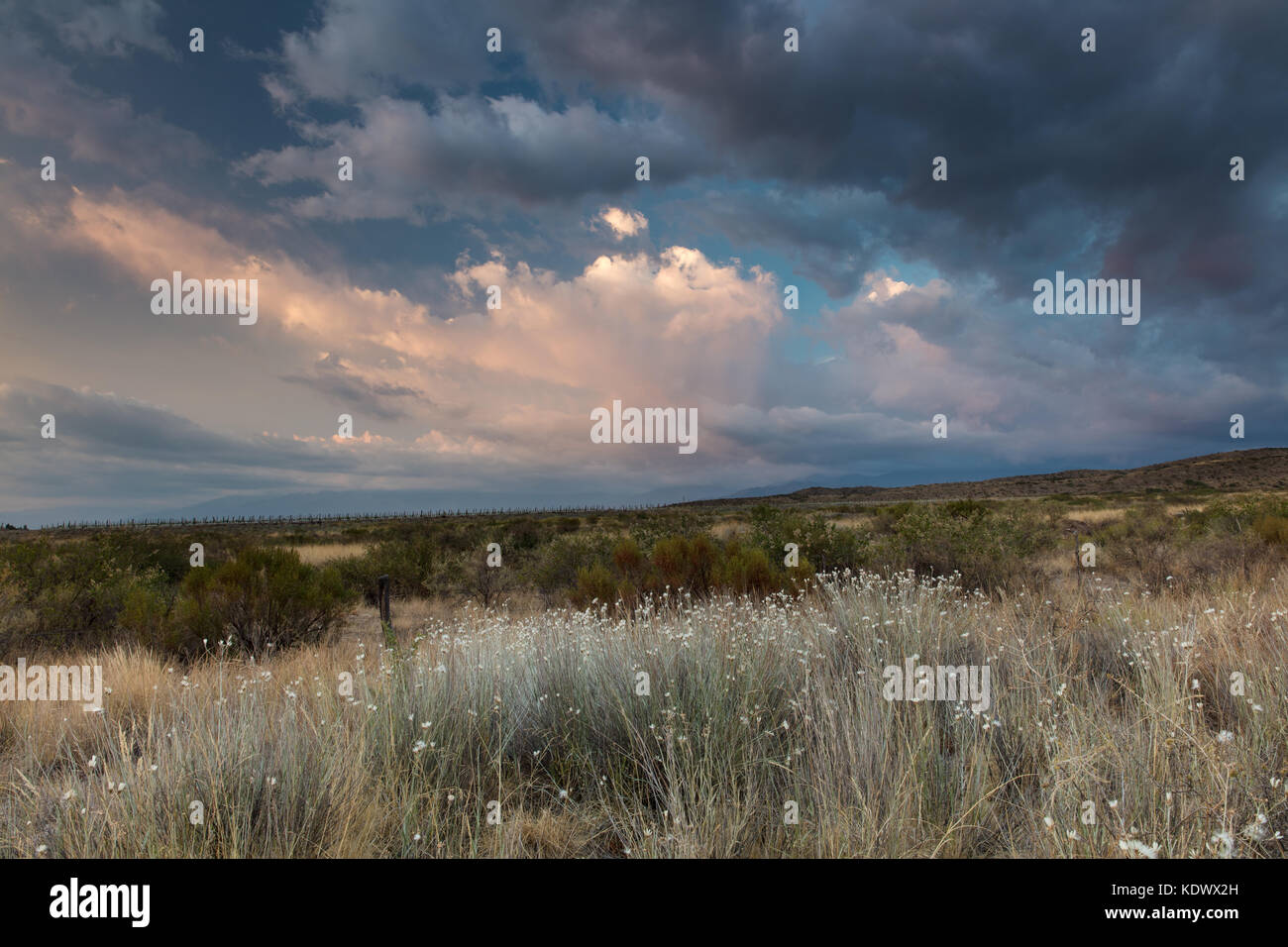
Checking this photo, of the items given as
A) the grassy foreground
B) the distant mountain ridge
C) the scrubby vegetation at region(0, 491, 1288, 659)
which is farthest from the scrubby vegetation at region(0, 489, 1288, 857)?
the distant mountain ridge

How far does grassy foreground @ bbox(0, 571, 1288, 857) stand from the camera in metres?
2.80

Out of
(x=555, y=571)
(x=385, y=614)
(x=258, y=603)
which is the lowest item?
(x=555, y=571)

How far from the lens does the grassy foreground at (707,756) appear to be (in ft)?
9.18

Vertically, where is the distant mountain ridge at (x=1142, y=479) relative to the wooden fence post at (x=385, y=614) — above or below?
above

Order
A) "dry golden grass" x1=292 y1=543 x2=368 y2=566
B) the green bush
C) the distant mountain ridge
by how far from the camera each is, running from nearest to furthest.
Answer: the green bush, "dry golden grass" x1=292 y1=543 x2=368 y2=566, the distant mountain ridge

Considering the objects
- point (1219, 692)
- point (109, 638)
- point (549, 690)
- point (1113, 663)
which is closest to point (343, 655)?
point (549, 690)

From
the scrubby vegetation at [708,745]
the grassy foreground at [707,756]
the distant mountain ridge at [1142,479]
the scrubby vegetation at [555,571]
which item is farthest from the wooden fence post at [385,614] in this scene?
the distant mountain ridge at [1142,479]

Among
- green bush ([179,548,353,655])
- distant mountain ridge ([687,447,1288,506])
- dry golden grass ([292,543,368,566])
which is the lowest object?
dry golden grass ([292,543,368,566])

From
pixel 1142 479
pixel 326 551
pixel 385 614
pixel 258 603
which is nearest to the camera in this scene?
pixel 385 614

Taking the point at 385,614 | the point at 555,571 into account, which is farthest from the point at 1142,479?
the point at 385,614

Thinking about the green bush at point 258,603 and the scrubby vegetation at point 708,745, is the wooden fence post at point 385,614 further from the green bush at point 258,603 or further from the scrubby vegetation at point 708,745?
the green bush at point 258,603

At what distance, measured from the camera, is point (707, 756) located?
3.29 m

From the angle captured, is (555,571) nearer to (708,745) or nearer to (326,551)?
(708,745)

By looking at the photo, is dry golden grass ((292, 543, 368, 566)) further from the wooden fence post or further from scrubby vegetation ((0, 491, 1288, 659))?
the wooden fence post
